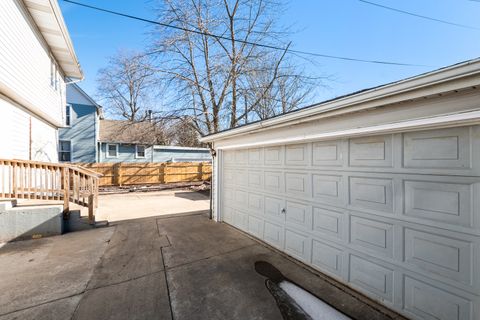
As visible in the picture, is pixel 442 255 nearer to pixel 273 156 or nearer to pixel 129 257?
pixel 273 156

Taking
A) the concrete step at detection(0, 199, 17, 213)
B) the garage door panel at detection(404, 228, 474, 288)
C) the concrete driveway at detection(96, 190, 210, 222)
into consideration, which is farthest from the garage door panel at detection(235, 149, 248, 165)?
the concrete step at detection(0, 199, 17, 213)

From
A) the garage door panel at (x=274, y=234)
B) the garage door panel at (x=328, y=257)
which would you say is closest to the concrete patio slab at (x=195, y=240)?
the garage door panel at (x=274, y=234)

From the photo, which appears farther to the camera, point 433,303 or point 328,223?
point 328,223

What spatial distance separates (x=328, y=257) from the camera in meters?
3.30

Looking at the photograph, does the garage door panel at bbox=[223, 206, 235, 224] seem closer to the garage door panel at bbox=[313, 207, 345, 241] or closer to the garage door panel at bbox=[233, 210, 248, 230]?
the garage door panel at bbox=[233, 210, 248, 230]

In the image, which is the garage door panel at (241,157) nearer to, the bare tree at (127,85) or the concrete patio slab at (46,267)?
the concrete patio slab at (46,267)

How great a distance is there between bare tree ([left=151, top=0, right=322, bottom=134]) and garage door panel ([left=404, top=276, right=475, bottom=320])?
34.9 feet

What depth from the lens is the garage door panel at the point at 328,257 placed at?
3145mm

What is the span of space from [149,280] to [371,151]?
359 cm

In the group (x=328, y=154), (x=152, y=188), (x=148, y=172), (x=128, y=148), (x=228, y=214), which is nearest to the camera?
(x=328, y=154)

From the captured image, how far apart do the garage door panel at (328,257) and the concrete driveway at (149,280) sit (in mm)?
161

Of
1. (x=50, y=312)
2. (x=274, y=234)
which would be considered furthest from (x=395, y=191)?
(x=50, y=312)

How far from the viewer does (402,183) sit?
98.0 inches

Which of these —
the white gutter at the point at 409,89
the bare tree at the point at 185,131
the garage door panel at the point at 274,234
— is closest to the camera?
the white gutter at the point at 409,89
